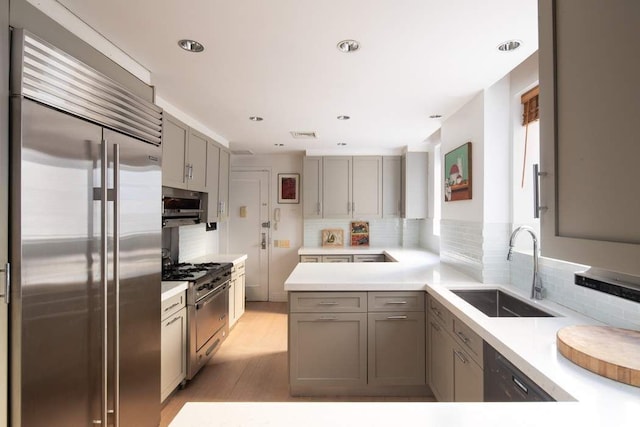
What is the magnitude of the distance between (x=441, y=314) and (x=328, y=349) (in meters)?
0.85

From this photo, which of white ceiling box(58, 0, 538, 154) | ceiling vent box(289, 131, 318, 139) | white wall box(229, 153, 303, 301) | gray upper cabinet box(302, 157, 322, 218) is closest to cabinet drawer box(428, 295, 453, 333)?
white ceiling box(58, 0, 538, 154)

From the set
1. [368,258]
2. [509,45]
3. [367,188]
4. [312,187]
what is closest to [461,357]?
[509,45]

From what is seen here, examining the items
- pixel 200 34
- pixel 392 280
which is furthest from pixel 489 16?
pixel 392 280

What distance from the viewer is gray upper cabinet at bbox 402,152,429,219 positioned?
15.1 ft

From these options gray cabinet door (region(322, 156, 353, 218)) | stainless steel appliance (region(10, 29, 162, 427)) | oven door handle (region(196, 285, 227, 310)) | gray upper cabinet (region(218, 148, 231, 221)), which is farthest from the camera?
gray cabinet door (region(322, 156, 353, 218))

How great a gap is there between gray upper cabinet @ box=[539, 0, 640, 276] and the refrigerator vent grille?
1.63m

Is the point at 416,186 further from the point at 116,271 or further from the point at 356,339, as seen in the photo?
the point at 116,271

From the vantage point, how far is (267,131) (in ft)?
12.6

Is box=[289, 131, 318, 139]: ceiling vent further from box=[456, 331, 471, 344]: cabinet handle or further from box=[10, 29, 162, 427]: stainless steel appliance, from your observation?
box=[456, 331, 471, 344]: cabinet handle

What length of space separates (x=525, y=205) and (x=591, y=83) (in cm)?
197

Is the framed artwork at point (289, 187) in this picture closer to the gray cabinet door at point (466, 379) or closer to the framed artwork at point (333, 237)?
the framed artwork at point (333, 237)

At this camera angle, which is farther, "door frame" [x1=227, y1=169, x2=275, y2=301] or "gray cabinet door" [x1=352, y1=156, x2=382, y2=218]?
"door frame" [x1=227, y1=169, x2=275, y2=301]

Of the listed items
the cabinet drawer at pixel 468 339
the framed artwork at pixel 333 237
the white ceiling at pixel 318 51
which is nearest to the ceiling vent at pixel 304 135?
the white ceiling at pixel 318 51

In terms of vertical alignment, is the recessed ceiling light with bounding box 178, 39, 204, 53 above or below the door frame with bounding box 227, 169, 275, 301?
above
